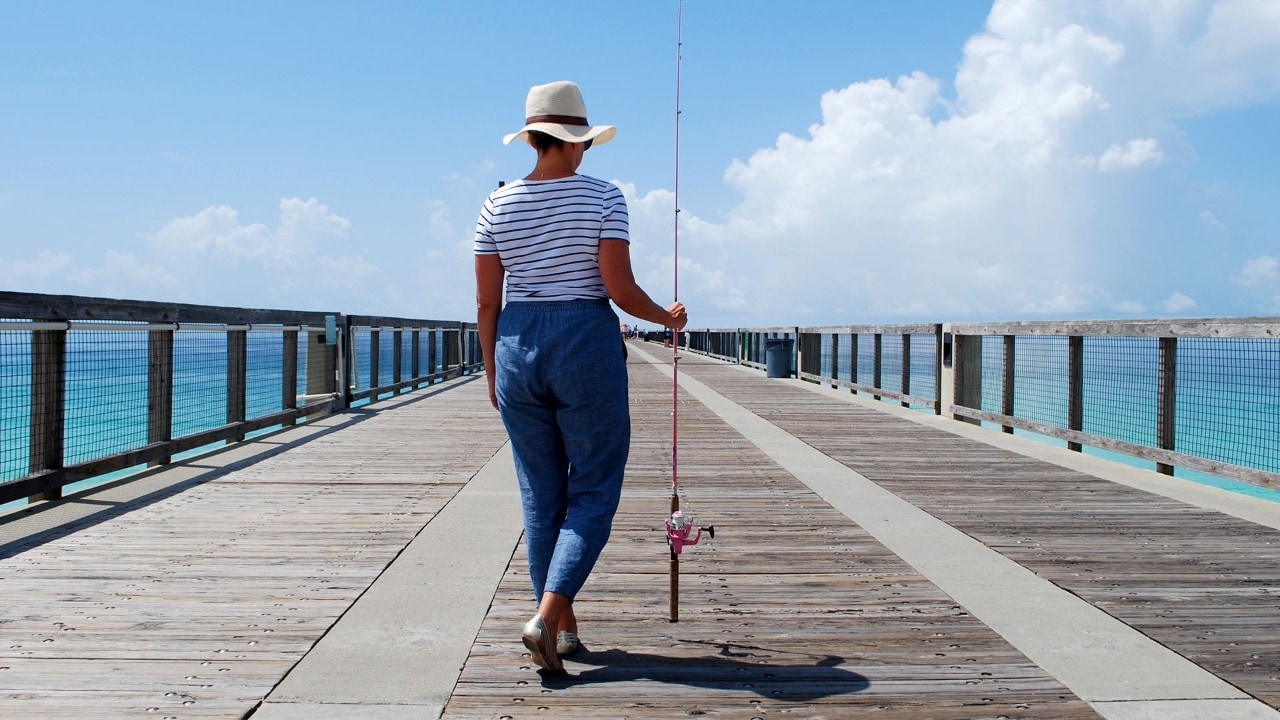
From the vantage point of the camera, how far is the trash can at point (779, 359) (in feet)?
67.3

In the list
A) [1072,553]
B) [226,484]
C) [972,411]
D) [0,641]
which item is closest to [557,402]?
[0,641]

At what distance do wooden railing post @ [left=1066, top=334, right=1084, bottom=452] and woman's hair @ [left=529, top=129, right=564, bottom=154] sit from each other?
22.9 ft

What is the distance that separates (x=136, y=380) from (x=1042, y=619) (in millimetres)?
6330

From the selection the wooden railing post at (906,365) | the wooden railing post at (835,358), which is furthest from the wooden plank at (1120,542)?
the wooden railing post at (835,358)

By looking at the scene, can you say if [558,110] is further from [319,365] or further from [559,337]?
[319,365]

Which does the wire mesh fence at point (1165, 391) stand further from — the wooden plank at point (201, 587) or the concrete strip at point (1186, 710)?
the wooden plank at point (201, 587)

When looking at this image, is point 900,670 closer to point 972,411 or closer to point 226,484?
point 226,484

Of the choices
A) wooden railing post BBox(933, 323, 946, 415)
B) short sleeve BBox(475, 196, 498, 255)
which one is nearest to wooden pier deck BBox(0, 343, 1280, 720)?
short sleeve BBox(475, 196, 498, 255)

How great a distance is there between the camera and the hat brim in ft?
9.48

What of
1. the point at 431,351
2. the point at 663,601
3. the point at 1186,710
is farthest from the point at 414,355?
the point at 1186,710

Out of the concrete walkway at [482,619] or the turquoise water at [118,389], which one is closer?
the concrete walkway at [482,619]

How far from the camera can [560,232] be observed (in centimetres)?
286

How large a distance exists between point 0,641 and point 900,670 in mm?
2943

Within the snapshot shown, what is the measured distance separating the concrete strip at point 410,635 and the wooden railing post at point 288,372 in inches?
218
